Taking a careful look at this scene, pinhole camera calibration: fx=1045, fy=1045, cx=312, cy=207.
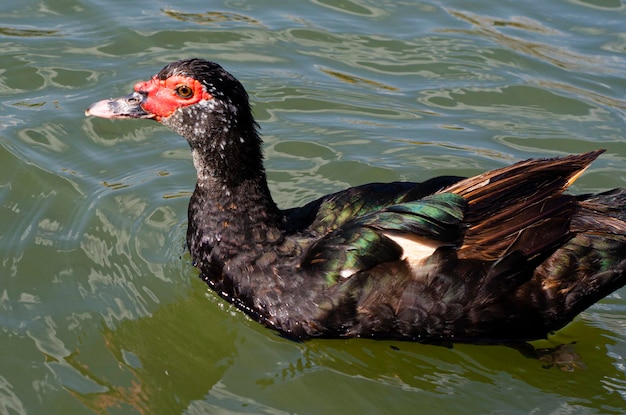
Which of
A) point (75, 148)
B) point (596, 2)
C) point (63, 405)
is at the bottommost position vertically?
point (63, 405)

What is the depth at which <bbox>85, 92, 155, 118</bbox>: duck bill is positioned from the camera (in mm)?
7164

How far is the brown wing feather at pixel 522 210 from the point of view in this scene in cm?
663

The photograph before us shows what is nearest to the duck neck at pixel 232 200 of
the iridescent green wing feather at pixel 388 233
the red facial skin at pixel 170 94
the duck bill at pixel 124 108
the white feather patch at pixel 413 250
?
the red facial skin at pixel 170 94

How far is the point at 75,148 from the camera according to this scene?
9.05m

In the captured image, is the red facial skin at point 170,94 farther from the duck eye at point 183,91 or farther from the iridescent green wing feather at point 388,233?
the iridescent green wing feather at point 388,233

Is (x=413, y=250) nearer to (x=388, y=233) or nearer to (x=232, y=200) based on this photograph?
(x=388, y=233)

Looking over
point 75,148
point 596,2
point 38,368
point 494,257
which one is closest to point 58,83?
point 75,148

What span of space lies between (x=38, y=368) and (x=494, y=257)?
2977mm

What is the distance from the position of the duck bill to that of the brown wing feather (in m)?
2.26

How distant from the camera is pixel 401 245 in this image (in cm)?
666

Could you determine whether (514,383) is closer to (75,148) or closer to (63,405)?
(63,405)

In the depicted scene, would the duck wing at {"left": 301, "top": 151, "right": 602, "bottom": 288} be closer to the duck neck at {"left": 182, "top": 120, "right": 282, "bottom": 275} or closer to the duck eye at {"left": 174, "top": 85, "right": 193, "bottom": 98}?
the duck neck at {"left": 182, "top": 120, "right": 282, "bottom": 275}

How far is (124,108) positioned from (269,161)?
6.73 feet

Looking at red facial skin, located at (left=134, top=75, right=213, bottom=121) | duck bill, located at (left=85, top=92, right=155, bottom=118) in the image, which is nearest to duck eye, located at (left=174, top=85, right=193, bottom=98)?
red facial skin, located at (left=134, top=75, right=213, bottom=121)
